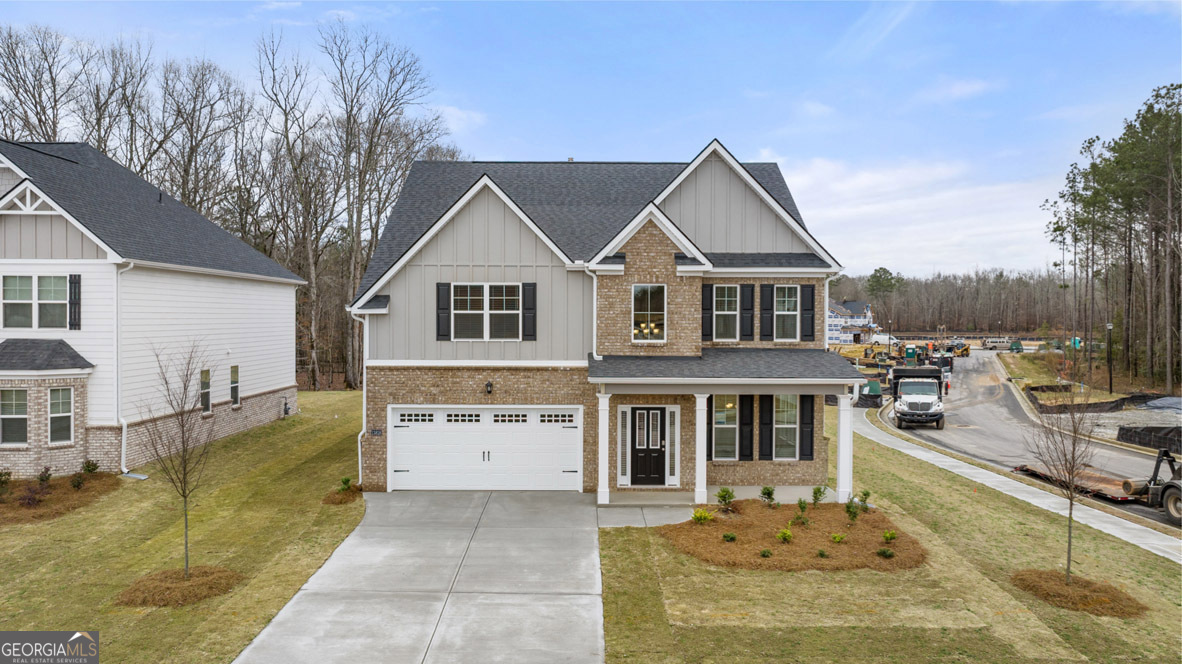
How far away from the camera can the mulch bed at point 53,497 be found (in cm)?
1409

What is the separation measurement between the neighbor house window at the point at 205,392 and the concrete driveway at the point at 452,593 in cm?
986

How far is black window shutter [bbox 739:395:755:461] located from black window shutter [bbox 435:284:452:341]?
784 centimetres

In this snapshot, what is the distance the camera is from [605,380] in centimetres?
1501

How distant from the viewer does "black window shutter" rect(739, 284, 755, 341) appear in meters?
17.1

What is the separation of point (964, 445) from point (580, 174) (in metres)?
20.1

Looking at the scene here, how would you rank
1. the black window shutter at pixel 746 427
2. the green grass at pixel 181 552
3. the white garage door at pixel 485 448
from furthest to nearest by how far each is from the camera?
the black window shutter at pixel 746 427
the white garage door at pixel 485 448
the green grass at pixel 181 552

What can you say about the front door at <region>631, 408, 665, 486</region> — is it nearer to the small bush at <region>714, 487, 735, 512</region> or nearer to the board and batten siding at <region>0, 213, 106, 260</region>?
the small bush at <region>714, 487, 735, 512</region>

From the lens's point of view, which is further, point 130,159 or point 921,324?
point 921,324

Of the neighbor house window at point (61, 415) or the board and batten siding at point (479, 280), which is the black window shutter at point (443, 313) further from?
the neighbor house window at point (61, 415)

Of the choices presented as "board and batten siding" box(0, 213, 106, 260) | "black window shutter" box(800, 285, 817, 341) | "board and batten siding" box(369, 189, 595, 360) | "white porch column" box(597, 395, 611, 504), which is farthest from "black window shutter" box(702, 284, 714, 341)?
"board and batten siding" box(0, 213, 106, 260)

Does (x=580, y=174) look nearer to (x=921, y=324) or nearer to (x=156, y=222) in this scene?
(x=156, y=222)

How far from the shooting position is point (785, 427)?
17.0 m

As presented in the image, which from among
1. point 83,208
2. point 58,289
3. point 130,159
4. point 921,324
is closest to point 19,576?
point 58,289

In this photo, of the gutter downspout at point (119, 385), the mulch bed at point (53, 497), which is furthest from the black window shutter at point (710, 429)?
the gutter downspout at point (119, 385)
